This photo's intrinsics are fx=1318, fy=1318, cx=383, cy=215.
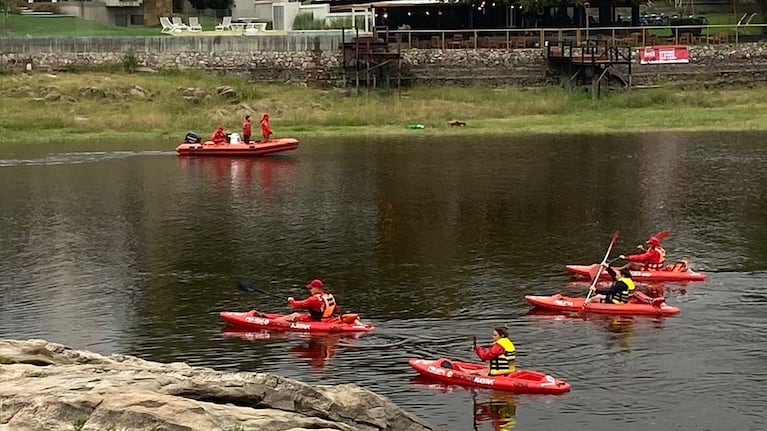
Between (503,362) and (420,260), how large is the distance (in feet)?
40.1

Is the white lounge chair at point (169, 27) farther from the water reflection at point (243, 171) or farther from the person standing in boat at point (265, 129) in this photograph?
the water reflection at point (243, 171)

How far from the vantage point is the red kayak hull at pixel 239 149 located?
59.4 metres

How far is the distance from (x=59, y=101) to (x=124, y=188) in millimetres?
24869

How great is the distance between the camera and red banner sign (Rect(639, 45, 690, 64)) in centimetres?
7919

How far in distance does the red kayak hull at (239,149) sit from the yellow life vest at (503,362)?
37043 mm

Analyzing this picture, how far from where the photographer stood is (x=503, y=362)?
925 inches

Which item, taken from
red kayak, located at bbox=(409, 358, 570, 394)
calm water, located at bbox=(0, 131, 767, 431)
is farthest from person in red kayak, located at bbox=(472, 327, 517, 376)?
calm water, located at bbox=(0, 131, 767, 431)

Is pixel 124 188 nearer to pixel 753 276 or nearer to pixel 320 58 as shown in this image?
pixel 753 276

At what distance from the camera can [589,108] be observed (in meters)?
74.6

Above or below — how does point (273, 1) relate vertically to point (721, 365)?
above

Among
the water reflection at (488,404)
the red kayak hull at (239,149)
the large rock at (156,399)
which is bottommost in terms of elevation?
the water reflection at (488,404)

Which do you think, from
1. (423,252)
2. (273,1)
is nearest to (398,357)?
(423,252)

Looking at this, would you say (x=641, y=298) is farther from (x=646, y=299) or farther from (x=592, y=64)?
(x=592, y=64)

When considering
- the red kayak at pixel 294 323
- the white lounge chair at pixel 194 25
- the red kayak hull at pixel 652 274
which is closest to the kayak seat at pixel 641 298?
the red kayak hull at pixel 652 274
